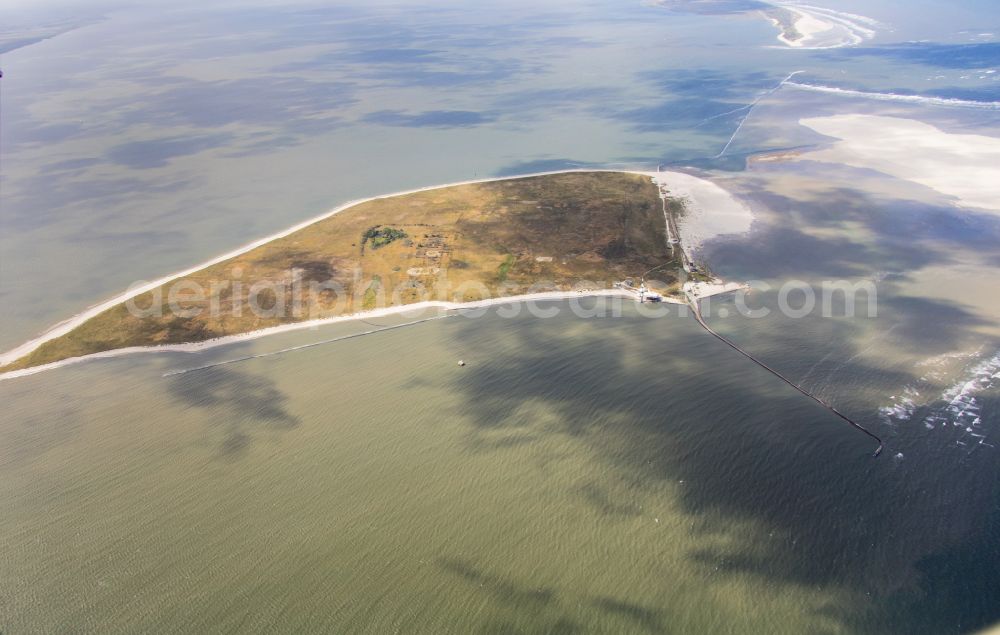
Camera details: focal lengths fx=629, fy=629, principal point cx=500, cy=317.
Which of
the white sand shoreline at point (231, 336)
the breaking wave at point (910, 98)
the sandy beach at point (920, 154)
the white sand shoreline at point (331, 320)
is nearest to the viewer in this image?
the white sand shoreline at point (331, 320)

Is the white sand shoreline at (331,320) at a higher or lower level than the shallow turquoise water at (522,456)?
higher

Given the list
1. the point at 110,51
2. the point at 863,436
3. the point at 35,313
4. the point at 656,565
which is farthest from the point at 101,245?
the point at 110,51

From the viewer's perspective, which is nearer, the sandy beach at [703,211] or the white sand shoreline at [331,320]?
the white sand shoreline at [331,320]

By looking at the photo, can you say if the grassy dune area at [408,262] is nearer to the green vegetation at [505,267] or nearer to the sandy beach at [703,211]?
the green vegetation at [505,267]

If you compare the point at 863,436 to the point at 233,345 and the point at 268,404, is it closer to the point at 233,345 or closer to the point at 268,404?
the point at 268,404

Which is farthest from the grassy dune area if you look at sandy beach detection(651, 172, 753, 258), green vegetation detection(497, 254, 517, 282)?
sandy beach detection(651, 172, 753, 258)

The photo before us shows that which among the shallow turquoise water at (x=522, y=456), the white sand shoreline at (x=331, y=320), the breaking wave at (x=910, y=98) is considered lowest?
the shallow turquoise water at (x=522, y=456)

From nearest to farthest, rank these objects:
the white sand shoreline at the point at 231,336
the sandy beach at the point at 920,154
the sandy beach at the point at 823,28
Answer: the white sand shoreline at the point at 231,336 < the sandy beach at the point at 920,154 < the sandy beach at the point at 823,28

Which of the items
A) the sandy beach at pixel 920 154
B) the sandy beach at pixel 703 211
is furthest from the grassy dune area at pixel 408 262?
the sandy beach at pixel 920 154

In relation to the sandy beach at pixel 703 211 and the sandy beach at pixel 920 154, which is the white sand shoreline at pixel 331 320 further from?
the sandy beach at pixel 920 154
